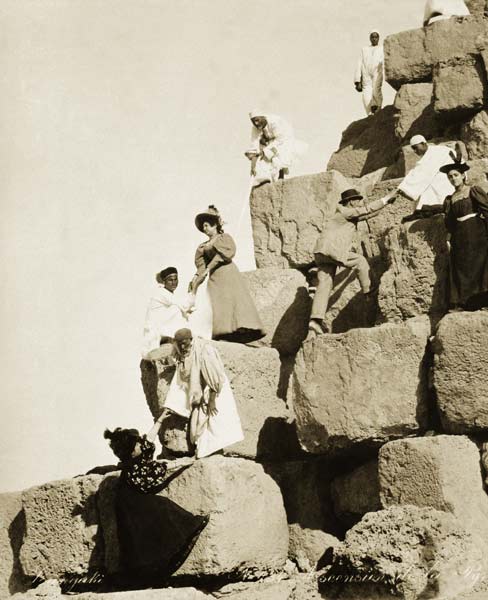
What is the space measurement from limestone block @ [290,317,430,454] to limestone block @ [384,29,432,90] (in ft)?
15.1

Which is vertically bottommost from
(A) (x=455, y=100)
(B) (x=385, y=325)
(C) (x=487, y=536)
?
(C) (x=487, y=536)

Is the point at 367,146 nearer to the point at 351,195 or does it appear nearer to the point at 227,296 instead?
the point at 351,195

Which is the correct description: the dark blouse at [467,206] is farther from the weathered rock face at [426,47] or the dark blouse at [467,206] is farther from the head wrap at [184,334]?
the weathered rock face at [426,47]

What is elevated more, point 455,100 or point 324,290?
point 455,100

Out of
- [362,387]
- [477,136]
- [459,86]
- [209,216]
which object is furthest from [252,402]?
[459,86]

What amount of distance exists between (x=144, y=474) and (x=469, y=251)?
383 centimetres

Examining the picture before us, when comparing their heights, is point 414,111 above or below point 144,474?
above

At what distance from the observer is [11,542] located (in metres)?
16.5

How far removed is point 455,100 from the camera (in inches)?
682

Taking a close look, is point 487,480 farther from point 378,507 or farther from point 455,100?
point 455,100

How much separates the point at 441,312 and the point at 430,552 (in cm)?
285

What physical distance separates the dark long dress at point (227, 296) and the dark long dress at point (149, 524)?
2.01 meters

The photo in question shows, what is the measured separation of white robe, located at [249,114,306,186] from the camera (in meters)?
18.1

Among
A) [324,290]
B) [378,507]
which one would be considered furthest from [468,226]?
[378,507]
